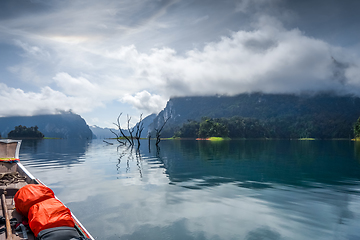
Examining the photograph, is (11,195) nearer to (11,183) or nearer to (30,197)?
(11,183)

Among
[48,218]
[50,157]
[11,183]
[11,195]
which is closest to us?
[48,218]

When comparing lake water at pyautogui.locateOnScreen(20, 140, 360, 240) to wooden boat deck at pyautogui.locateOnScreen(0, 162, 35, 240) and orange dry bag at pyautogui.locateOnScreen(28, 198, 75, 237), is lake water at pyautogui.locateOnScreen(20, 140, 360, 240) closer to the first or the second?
orange dry bag at pyautogui.locateOnScreen(28, 198, 75, 237)

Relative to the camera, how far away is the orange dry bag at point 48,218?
652 centimetres

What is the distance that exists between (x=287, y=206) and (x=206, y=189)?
5430mm

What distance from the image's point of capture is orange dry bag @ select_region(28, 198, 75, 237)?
6.52 metres

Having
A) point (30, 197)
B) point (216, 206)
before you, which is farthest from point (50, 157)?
point (216, 206)

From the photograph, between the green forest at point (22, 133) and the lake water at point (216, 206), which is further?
the green forest at point (22, 133)

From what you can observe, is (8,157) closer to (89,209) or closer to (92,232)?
(89,209)

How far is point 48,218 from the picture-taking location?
667 cm

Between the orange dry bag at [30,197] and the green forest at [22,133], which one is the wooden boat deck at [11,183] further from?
the green forest at [22,133]

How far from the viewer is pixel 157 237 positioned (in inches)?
325

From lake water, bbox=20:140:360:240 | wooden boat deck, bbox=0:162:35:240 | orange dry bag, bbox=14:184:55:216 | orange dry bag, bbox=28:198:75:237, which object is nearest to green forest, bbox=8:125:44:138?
lake water, bbox=20:140:360:240


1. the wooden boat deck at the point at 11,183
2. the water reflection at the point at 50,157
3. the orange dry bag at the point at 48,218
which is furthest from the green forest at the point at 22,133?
the orange dry bag at the point at 48,218

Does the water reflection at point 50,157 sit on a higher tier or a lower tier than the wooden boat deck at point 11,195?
lower
